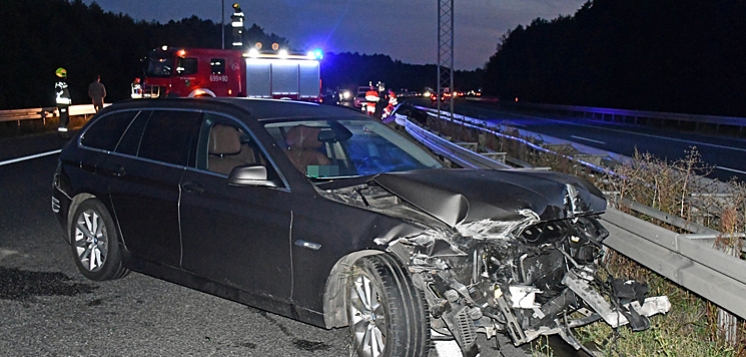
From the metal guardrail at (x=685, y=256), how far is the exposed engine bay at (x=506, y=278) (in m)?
0.27

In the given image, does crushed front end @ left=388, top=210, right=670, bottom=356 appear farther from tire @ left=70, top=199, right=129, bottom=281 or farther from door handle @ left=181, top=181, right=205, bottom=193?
tire @ left=70, top=199, right=129, bottom=281

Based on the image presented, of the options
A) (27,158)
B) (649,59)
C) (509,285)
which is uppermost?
(649,59)

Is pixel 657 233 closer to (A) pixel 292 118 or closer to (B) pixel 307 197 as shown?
(B) pixel 307 197

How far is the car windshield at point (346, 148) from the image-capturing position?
5754 mm

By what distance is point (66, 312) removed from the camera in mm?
5969

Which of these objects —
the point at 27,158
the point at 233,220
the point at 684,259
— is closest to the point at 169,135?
the point at 233,220

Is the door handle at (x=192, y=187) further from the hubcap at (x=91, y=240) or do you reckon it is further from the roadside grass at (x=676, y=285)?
the roadside grass at (x=676, y=285)

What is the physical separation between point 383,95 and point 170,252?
197ft

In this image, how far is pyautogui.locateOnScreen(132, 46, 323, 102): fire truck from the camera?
2661 centimetres

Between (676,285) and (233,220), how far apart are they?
3.20 meters

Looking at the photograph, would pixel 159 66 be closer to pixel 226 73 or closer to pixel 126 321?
pixel 226 73

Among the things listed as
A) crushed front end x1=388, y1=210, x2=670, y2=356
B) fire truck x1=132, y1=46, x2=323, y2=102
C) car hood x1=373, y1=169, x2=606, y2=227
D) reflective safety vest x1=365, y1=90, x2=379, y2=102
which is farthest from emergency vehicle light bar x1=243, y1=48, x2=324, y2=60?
crushed front end x1=388, y1=210, x2=670, y2=356

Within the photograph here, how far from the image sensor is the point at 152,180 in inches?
245

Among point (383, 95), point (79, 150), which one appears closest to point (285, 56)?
point (79, 150)
